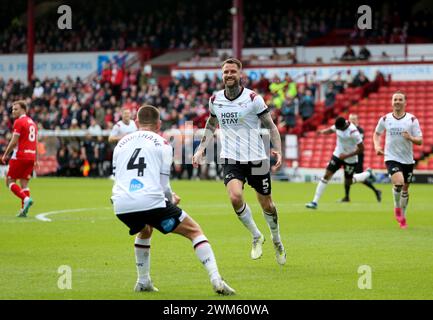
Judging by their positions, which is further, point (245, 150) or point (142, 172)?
point (245, 150)

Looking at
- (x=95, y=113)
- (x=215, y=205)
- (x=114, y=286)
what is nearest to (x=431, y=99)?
(x=95, y=113)

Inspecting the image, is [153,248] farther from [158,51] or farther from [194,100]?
[158,51]

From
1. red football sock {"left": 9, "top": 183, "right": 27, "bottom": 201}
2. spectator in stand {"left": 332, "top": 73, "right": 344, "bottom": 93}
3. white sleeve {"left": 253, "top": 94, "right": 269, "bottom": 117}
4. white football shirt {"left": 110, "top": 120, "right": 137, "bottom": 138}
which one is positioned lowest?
red football sock {"left": 9, "top": 183, "right": 27, "bottom": 201}

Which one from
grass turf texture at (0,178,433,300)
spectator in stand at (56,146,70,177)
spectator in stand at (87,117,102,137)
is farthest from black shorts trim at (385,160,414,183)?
spectator in stand at (56,146,70,177)

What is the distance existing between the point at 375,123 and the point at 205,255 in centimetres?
3031

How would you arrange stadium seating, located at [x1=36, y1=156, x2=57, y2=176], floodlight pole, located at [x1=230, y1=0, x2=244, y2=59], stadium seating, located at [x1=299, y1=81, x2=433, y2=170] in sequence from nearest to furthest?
stadium seating, located at [x1=299, y1=81, x2=433, y2=170], floodlight pole, located at [x1=230, y1=0, x2=244, y2=59], stadium seating, located at [x1=36, y1=156, x2=57, y2=176]

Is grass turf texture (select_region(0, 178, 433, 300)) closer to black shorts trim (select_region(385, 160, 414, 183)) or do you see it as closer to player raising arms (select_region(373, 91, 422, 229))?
player raising arms (select_region(373, 91, 422, 229))

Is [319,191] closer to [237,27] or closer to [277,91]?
[277,91]

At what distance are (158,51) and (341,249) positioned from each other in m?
38.0

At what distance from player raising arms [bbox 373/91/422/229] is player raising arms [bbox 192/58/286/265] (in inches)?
203

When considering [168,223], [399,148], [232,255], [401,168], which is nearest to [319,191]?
[401,168]

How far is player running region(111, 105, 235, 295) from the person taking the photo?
31.8 feet

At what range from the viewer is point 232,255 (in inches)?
538

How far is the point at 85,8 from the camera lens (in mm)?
56719
